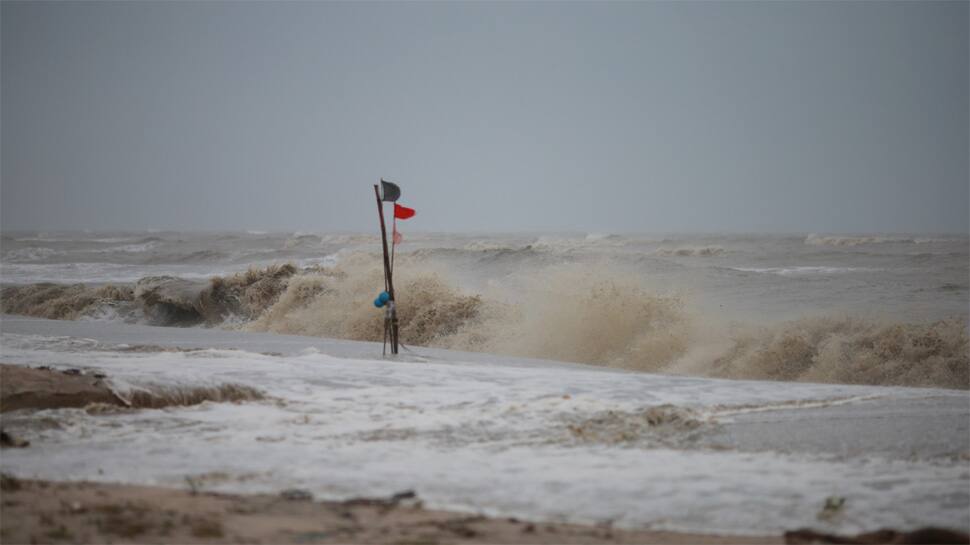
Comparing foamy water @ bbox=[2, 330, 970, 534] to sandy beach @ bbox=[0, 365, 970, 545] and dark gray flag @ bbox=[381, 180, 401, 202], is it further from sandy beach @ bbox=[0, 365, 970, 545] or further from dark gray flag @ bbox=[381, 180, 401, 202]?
dark gray flag @ bbox=[381, 180, 401, 202]

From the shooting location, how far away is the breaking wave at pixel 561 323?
383 inches

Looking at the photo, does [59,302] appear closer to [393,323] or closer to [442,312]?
[442,312]

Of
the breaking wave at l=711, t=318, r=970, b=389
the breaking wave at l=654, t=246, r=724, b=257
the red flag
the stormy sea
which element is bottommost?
the breaking wave at l=711, t=318, r=970, b=389

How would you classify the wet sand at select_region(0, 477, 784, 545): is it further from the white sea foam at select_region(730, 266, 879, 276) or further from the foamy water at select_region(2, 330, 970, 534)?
the white sea foam at select_region(730, 266, 879, 276)

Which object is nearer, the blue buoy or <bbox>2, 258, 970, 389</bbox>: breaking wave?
the blue buoy

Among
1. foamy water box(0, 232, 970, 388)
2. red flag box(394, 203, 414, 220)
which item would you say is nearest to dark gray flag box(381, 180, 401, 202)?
red flag box(394, 203, 414, 220)

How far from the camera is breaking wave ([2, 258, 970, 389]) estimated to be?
9734mm

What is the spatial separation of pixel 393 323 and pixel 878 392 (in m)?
4.34

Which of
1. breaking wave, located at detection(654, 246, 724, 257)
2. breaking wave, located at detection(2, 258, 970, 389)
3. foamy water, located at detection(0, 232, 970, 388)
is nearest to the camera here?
breaking wave, located at detection(2, 258, 970, 389)

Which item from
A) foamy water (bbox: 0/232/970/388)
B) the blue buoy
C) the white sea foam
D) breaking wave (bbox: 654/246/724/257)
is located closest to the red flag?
the blue buoy

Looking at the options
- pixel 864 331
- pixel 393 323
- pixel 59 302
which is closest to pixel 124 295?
pixel 59 302

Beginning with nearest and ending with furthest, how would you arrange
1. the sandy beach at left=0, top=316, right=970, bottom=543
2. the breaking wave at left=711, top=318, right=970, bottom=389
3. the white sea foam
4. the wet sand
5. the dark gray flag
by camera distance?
the wet sand → the sandy beach at left=0, top=316, right=970, bottom=543 → the dark gray flag → the breaking wave at left=711, top=318, right=970, bottom=389 → the white sea foam

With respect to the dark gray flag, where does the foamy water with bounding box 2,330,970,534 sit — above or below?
below

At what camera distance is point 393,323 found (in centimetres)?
804
